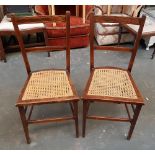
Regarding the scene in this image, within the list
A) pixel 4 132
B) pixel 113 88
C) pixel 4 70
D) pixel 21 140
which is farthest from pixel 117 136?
pixel 4 70

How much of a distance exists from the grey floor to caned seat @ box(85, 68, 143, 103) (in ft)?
1.40

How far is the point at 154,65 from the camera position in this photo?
2438 millimetres

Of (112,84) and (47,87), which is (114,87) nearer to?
(112,84)

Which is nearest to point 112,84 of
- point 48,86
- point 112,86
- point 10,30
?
point 112,86

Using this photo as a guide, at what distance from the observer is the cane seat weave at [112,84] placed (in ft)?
4.55

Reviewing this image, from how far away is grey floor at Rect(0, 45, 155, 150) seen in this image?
1.56m

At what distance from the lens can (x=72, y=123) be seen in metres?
1.73

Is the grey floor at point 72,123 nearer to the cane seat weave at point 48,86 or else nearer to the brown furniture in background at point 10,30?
the brown furniture in background at point 10,30

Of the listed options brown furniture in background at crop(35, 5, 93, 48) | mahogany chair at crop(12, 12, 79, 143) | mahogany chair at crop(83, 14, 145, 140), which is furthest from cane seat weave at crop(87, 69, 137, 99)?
brown furniture in background at crop(35, 5, 93, 48)

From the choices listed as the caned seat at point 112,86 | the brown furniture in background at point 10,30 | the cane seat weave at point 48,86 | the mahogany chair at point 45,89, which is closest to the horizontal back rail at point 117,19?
the mahogany chair at point 45,89

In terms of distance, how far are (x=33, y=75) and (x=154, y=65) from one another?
5.12 feet

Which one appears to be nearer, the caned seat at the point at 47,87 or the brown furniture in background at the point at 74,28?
the caned seat at the point at 47,87

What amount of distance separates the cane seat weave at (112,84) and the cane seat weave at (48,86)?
0.19 m

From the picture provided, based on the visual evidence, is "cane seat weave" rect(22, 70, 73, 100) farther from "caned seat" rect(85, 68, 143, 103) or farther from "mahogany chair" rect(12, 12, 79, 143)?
"caned seat" rect(85, 68, 143, 103)
